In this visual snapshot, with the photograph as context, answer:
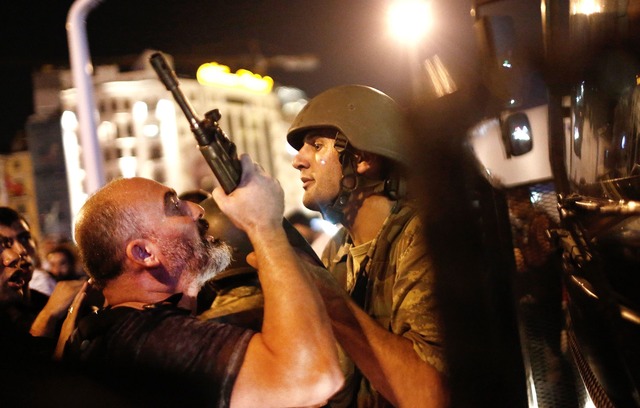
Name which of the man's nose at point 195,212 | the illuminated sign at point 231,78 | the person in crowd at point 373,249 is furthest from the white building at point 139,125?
the man's nose at point 195,212

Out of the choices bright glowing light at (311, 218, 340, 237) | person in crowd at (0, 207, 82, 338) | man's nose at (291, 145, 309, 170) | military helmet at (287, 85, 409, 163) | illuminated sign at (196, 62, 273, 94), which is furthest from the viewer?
illuminated sign at (196, 62, 273, 94)

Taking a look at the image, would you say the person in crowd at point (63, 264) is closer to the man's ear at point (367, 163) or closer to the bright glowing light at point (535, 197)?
the man's ear at point (367, 163)

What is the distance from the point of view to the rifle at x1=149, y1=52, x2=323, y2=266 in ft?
6.76

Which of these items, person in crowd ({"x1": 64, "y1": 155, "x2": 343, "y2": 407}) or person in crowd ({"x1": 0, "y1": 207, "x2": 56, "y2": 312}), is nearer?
person in crowd ({"x1": 64, "y1": 155, "x2": 343, "y2": 407})

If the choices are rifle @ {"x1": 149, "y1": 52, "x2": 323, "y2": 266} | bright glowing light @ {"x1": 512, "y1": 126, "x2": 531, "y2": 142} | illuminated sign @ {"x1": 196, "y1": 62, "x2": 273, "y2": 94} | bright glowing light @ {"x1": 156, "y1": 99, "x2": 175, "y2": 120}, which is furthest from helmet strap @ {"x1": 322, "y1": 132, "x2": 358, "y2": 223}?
bright glowing light @ {"x1": 156, "y1": 99, "x2": 175, "y2": 120}

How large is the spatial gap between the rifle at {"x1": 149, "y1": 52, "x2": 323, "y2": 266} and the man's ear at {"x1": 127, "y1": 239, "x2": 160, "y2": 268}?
1.26 feet

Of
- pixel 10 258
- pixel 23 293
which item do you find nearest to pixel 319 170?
pixel 10 258

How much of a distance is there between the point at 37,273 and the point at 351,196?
4255 mm

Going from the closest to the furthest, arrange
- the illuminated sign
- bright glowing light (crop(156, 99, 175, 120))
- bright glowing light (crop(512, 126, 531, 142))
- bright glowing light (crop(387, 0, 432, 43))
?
bright glowing light (crop(512, 126, 531, 142)) → bright glowing light (crop(387, 0, 432, 43)) → the illuminated sign → bright glowing light (crop(156, 99, 175, 120))

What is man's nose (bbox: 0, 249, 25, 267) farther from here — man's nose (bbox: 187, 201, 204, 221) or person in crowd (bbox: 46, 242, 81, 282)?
person in crowd (bbox: 46, 242, 81, 282)

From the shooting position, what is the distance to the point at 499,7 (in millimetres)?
2973

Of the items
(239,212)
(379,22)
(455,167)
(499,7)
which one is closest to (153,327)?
(239,212)

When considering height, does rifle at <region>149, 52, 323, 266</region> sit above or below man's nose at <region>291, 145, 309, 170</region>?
above

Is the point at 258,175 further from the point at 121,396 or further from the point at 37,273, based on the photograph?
the point at 37,273
